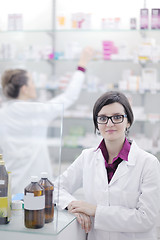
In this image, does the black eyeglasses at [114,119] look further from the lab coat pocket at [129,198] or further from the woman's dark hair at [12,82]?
the woman's dark hair at [12,82]

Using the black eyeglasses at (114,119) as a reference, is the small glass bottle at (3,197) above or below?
below

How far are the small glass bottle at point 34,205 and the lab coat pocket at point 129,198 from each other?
1.66 feet

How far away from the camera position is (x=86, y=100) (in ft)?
16.7

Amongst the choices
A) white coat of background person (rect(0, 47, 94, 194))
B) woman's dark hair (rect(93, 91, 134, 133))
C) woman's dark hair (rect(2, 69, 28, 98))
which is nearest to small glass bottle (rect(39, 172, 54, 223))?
woman's dark hair (rect(93, 91, 134, 133))

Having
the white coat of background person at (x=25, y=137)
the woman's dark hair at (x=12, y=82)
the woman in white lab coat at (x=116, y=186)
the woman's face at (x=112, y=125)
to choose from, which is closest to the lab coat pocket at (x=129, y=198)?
the woman in white lab coat at (x=116, y=186)

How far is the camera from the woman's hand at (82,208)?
204cm

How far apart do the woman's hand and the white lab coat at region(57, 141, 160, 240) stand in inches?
1.1

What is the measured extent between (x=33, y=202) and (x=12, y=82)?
206cm

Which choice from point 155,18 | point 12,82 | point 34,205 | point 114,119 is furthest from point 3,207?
point 155,18

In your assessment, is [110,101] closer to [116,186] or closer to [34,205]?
[116,186]

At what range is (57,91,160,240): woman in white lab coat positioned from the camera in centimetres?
201

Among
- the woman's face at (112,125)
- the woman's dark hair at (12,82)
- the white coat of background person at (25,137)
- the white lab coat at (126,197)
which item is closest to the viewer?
the white lab coat at (126,197)

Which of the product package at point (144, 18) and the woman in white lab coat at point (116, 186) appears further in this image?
the product package at point (144, 18)

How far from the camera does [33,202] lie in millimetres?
1720
